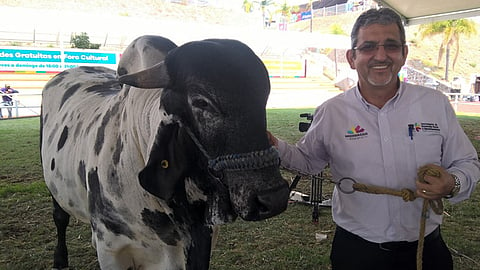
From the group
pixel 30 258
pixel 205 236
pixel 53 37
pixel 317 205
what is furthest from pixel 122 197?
pixel 53 37

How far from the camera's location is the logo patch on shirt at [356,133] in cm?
188

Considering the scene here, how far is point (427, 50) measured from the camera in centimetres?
4647

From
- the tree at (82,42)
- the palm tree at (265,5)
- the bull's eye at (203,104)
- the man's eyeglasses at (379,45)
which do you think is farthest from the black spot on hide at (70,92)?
the palm tree at (265,5)

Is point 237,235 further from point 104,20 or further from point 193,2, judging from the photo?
point 193,2

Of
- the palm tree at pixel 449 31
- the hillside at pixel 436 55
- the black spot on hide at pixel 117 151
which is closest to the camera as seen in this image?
the black spot on hide at pixel 117 151

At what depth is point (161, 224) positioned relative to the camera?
6.08ft

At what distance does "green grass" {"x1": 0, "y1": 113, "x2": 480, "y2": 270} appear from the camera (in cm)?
323

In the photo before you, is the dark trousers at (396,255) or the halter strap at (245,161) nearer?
the halter strap at (245,161)

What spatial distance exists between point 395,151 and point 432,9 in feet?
34.8

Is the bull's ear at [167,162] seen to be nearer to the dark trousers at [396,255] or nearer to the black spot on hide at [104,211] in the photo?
the black spot on hide at [104,211]

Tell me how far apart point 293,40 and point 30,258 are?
2932cm

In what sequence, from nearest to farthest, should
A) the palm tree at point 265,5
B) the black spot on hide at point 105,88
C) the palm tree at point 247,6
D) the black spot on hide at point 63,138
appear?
the black spot on hide at point 63,138 → the black spot on hide at point 105,88 → the palm tree at point 265,5 → the palm tree at point 247,6

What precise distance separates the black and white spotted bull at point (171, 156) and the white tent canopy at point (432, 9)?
976cm

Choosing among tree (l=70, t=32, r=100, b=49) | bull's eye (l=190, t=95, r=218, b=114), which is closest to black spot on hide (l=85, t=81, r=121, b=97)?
bull's eye (l=190, t=95, r=218, b=114)
